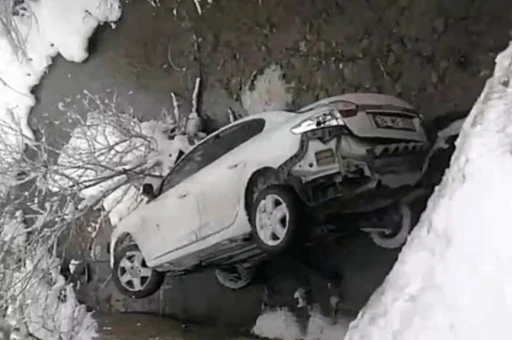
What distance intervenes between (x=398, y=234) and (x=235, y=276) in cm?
158

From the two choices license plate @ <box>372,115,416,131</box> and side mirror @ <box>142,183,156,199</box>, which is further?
side mirror @ <box>142,183,156,199</box>

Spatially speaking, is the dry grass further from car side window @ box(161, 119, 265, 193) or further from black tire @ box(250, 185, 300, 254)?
black tire @ box(250, 185, 300, 254)

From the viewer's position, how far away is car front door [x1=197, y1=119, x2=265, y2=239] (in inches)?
188

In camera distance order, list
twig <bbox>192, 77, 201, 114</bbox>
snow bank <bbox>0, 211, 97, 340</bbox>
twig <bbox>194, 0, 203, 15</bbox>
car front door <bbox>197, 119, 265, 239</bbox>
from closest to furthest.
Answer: car front door <bbox>197, 119, 265, 239</bbox> < snow bank <bbox>0, 211, 97, 340</bbox> < twig <bbox>192, 77, 201, 114</bbox> < twig <bbox>194, 0, 203, 15</bbox>

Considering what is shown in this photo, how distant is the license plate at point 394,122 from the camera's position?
4324 millimetres

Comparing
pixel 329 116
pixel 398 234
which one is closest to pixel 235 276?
pixel 398 234

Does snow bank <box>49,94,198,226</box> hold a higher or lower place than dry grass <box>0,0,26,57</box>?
Answer: lower

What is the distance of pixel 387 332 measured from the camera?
1.91m

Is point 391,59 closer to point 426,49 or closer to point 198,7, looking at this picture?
point 426,49

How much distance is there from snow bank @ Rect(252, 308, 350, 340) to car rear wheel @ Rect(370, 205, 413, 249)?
60 cm

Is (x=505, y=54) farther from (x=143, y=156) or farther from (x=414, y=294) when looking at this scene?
(x=143, y=156)

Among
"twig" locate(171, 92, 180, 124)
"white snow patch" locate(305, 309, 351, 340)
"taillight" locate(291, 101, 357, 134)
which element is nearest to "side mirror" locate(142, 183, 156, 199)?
"twig" locate(171, 92, 180, 124)

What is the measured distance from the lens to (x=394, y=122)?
14.4ft

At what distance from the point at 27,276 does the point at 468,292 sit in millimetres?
4695
